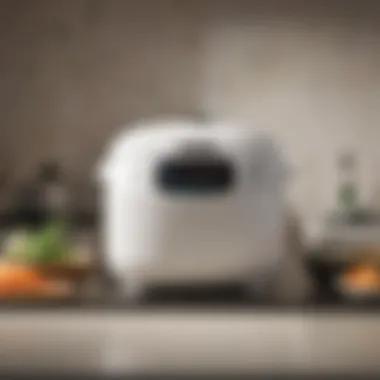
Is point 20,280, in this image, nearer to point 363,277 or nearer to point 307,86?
point 363,277

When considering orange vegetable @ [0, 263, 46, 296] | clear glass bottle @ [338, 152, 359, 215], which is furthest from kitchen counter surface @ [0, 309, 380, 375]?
clear glass bottle @ [338, 152, 359, 215]

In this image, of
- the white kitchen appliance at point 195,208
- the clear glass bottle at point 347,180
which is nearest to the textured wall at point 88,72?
the clear glass bottle at point 347,180

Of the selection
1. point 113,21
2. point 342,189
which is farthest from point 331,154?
point 113,21

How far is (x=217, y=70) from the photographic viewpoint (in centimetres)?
155

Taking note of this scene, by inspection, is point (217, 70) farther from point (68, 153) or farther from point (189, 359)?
point (189, 359)

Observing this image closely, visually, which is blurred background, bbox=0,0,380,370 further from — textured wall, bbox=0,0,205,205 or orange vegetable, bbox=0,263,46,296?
orange vegetable, bbox=0,263,46,296

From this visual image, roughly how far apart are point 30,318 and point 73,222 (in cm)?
65

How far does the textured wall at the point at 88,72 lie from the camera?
1543mm

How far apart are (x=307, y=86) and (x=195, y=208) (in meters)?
0.73

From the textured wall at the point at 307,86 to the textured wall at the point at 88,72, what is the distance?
7 centimetres

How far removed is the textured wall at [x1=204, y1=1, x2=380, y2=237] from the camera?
154cm

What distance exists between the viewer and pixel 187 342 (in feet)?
2.73

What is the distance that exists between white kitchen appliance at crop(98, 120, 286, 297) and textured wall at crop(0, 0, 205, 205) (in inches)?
24.7

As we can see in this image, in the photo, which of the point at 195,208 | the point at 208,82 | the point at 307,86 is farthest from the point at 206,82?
the point at 195,208
